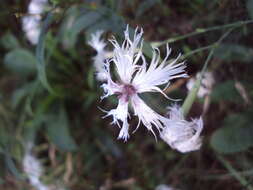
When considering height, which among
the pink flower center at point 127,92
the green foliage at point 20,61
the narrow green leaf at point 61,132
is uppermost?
the green foliage at point 20,61

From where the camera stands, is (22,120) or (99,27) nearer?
(99,27)

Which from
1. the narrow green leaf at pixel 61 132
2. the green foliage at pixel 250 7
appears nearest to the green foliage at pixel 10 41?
the narrow green leaf at pixel 61 132

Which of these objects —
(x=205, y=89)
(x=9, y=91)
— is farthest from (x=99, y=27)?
(x=9, y=91)

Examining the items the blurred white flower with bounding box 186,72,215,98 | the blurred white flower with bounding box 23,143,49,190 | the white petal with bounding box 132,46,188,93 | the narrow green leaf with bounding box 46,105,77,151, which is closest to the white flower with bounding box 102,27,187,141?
the white petal with bounding box 132,46,188,93

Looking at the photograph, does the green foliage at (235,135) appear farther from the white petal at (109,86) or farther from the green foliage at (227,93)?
the white petal at (109,86)

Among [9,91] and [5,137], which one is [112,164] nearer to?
[5,137]

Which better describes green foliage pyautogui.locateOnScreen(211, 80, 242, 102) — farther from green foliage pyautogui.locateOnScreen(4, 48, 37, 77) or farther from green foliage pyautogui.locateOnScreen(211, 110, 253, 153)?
green foliage pyautogui.locateOnScreen(4, 48, 37, 77)
